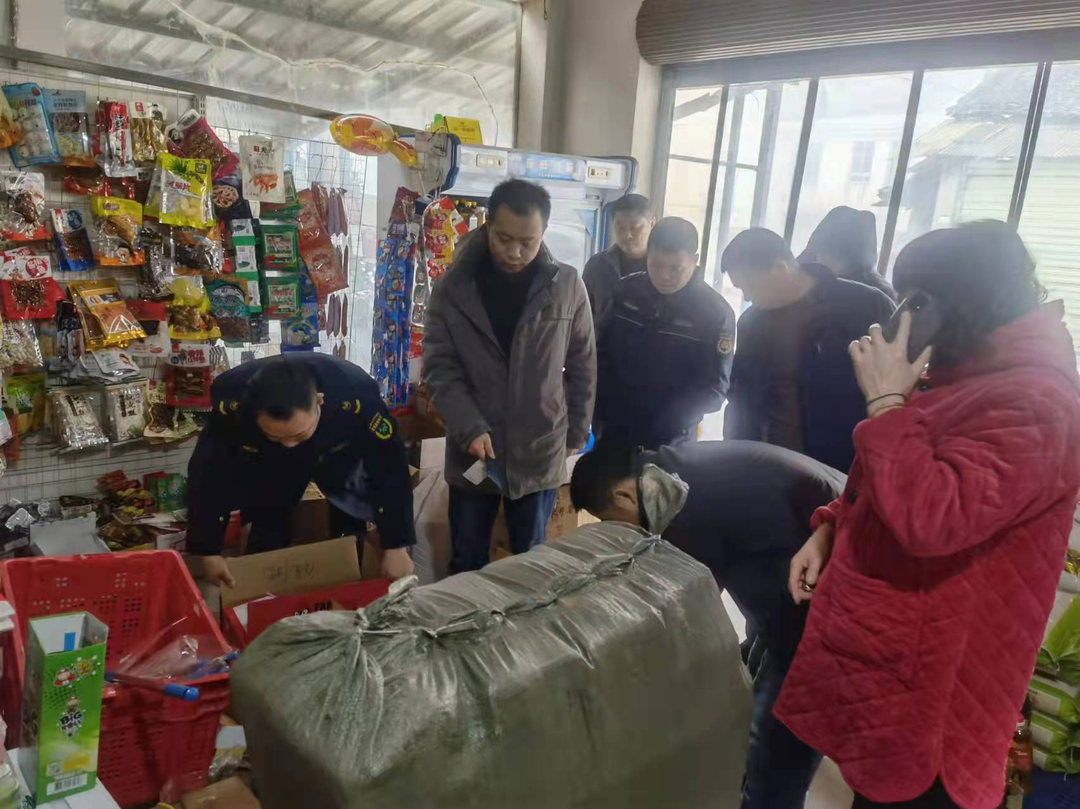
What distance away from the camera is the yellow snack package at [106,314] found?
8.47 ft

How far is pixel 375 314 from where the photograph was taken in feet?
10.2

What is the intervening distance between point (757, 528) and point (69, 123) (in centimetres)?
245

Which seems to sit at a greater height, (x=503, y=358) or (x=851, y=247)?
(x=851, y=247)

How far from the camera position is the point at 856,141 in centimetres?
367

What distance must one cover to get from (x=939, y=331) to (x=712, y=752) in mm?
648

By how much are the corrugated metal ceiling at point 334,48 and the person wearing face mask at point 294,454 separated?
1.64 m

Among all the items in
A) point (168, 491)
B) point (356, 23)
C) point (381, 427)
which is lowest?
point (168, 491)

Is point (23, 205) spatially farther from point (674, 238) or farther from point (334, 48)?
point (674, 238)

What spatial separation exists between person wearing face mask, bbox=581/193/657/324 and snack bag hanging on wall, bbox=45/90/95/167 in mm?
1828

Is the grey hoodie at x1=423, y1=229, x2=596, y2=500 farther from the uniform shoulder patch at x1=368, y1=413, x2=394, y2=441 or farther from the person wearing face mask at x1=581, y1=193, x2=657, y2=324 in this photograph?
the person wearing face mask at x1=581, y1=193, x2=657, y2=324

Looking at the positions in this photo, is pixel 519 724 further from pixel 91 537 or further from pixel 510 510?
pixel 91 537

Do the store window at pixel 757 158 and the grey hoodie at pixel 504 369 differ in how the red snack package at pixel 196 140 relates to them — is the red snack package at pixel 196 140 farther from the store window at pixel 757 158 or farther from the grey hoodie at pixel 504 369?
the store window at pixel 757 158

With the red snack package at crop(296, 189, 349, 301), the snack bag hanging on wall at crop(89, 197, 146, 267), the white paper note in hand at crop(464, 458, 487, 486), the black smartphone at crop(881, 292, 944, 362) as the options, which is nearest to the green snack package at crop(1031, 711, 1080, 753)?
the black smartphone at crop(881, 292, 944, 362)

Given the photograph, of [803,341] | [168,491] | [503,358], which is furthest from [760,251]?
[168,491]
